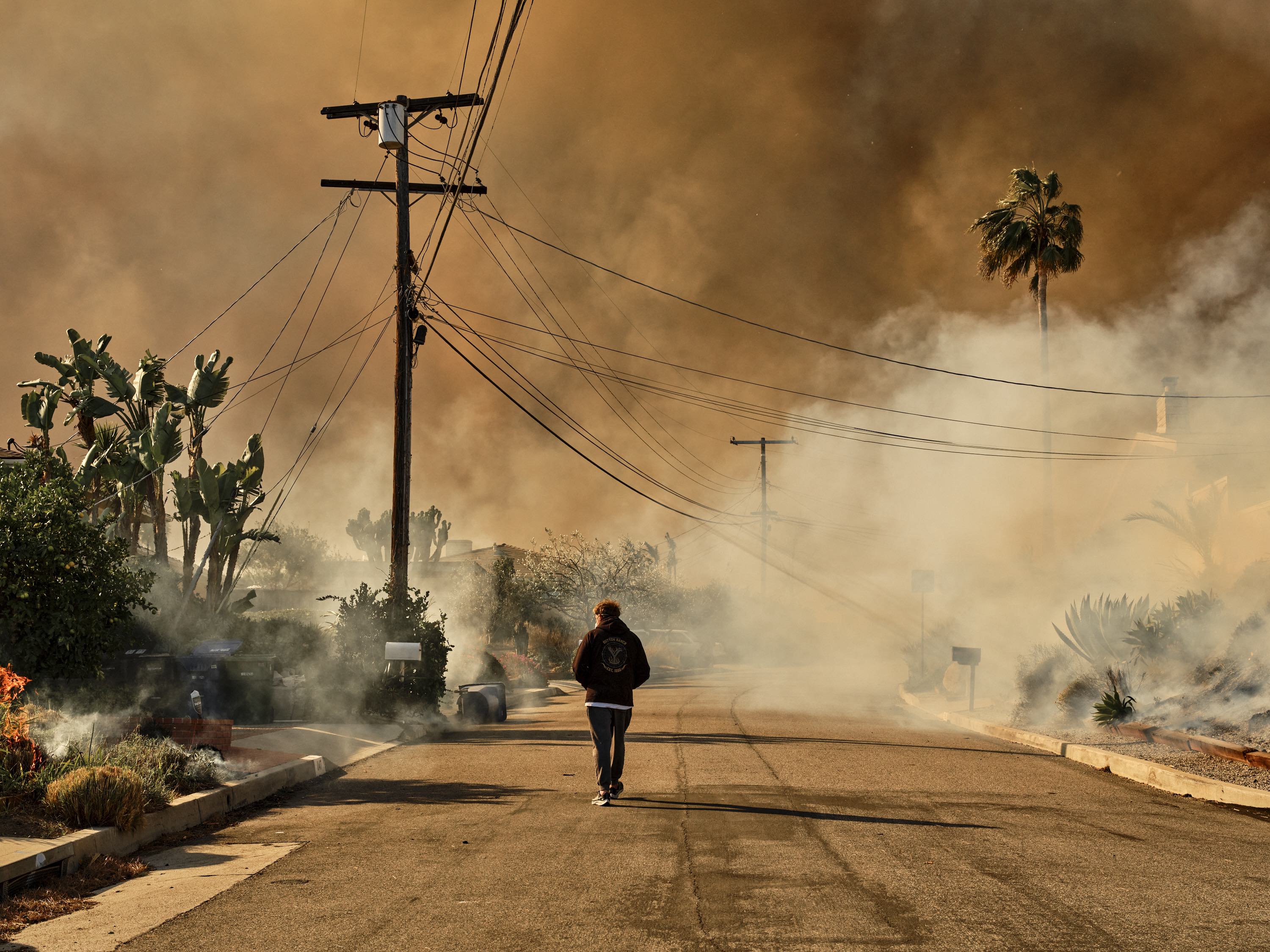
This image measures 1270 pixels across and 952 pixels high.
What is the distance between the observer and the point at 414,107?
856 inches

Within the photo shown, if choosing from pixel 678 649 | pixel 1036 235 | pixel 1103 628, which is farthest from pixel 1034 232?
pixel 678 649

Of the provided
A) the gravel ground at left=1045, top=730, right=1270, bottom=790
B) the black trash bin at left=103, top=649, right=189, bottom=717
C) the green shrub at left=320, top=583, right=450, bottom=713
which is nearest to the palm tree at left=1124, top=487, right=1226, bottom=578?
the gravel ground at left=1045, top=730, right=1270, bottom=790

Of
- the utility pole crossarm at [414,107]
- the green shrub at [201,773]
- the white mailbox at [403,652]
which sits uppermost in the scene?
the utility pole crossarm at [414,107]

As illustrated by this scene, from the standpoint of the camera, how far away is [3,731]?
870 cm

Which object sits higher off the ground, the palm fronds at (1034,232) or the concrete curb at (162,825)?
the palm fronds at (1034,232)

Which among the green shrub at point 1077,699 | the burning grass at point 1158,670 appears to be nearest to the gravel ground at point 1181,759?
the burning grass at point 1158,670

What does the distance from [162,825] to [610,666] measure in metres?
3.84

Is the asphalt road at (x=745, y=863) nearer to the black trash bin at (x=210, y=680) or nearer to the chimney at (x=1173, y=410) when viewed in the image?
the black trash bin at (x=210, y=680)

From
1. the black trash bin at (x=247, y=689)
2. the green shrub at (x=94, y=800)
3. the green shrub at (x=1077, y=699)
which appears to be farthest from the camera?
the green shrub at (x=1077, y=699)

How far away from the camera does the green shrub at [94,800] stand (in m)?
7.90

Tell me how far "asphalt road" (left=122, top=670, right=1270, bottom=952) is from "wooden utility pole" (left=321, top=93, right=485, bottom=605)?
7565 millimetres

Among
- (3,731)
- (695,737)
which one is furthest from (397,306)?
(3,731)

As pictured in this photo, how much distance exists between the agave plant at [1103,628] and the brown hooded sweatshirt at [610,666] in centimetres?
1193

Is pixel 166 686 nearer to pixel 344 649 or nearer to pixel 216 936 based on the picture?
pixel 344 649
